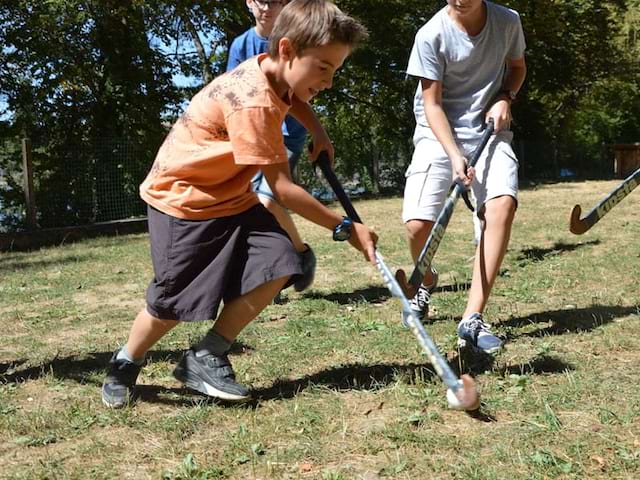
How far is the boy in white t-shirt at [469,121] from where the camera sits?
3586 millimetres

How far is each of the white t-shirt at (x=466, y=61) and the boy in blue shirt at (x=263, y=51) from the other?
84 cm

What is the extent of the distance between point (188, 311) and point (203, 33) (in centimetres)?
1340

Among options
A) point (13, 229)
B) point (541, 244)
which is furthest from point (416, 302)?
point (13, 229)

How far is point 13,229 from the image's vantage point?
10.5 meters

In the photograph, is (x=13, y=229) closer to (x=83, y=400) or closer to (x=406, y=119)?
(x=83, y=400)

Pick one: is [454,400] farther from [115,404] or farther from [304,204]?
[115,404]

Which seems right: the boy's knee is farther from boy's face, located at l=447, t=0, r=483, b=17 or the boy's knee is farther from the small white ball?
the small white ball

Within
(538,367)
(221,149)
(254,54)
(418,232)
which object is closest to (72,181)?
(254,54)

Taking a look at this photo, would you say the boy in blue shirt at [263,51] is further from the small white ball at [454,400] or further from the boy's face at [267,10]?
the small white ball at [454,400]

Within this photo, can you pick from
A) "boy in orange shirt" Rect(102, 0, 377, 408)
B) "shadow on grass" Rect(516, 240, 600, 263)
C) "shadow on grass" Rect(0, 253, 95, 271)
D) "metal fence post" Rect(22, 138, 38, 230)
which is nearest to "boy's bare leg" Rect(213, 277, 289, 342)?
"boy in orange shirt" Rect(102, 0, 377, 408)

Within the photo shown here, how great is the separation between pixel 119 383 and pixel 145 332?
0.83 ft

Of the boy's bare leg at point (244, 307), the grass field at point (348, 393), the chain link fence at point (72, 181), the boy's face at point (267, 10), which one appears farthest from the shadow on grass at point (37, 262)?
the boy's bare leg at point (244, 307)

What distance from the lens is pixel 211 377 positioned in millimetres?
2945

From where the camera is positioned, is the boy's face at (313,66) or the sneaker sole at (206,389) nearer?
the boy's face at (313,66)
